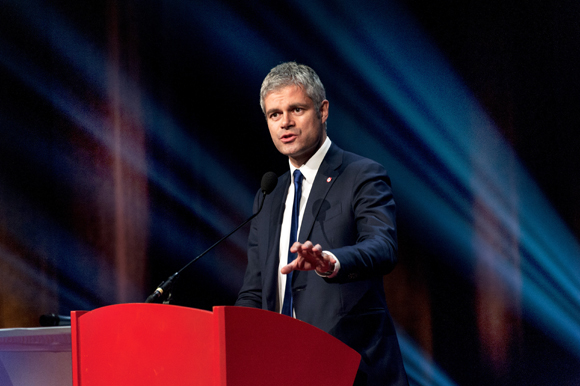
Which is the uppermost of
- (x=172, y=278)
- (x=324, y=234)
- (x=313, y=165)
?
(x=313, y=165)

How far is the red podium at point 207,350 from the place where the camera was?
0.85 meters

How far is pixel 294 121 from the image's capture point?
173 centimetres

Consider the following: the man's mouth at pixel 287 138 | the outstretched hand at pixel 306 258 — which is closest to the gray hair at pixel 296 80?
the man's mouth at pixel 287 138

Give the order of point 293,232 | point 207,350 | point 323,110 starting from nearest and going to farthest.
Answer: point 207,350 → point 293,232 → point 323,110

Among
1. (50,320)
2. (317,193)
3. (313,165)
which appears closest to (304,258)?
(317,193)

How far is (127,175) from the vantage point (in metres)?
2.92

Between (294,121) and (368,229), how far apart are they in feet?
1.55

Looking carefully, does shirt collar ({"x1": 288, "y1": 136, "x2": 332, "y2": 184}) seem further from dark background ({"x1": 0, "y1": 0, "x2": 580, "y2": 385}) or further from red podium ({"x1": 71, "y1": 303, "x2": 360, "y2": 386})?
dark background ({"x1": 0, "y1": 0, "x2": 580, "y2": 385})

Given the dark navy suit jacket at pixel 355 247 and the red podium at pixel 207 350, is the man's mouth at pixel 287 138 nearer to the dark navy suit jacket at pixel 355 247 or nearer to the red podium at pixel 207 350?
the dark navy suit jacket at pixel 355 247

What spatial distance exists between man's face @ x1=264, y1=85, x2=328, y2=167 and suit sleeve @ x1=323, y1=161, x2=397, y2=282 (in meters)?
0.18

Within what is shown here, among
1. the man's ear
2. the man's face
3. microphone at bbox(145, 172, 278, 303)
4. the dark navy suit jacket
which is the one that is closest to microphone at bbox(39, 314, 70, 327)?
microphone at bbox(145, 172, 278, 303)

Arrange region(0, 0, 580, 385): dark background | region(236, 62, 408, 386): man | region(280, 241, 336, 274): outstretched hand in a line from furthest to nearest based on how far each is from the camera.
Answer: region(0, 0, 580, 385): dark background → region(236, 62, 408, 386): man → region(280, 241, 336, 274): outstretched hand

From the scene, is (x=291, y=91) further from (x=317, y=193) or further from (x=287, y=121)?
(x=317, y=193)

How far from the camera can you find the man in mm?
1399
